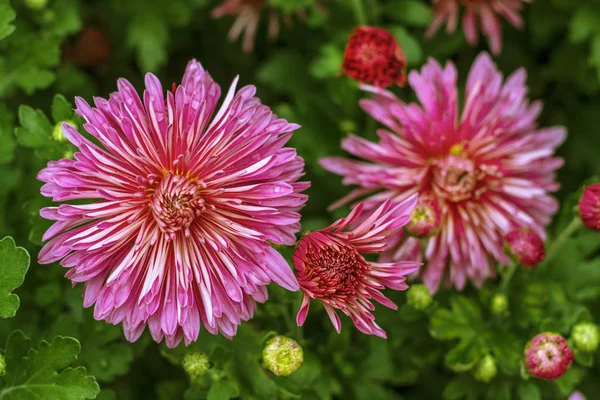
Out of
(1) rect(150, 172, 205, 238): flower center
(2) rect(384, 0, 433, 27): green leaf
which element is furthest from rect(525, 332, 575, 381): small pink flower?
(2) rect(384, 0, 433, 27): green leaf

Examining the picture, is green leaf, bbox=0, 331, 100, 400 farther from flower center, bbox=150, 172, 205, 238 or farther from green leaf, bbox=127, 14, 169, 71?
green leaf, bbox=127, 14, 169, 71

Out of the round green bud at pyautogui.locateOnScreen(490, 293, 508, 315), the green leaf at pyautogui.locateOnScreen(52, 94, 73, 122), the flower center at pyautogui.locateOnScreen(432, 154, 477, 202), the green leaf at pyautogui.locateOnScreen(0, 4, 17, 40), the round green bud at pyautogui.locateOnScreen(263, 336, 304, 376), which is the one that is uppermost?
the green leaf at pyautogui.locateOnScreen(0, 4, 17, 40)

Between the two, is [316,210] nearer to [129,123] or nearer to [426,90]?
[426,90]

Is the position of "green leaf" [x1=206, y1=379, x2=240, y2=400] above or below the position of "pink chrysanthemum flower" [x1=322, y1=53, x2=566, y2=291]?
below

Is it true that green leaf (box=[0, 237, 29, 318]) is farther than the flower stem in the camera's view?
No

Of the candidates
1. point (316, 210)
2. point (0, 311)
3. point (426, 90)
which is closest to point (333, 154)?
point (316, 210)

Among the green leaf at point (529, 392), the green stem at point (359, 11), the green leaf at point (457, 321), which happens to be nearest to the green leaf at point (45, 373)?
the green leaf at point (457, 321)
